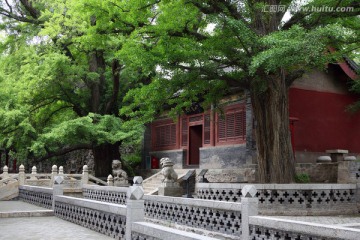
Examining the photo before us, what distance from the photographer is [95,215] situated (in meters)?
10.2

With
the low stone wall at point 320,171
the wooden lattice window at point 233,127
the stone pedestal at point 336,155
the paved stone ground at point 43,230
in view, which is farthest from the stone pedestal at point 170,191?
the stone pedestal at point 336,155

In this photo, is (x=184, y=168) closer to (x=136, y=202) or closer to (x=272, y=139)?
(x=272, y=139)

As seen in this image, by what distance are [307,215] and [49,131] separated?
45.6 ft

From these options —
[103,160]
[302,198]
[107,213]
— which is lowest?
[107,213]

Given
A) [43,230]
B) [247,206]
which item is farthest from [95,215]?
[247,206]

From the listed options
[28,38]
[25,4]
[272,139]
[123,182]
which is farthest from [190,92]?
[25,4]

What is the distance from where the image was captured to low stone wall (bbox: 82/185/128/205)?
17312mm

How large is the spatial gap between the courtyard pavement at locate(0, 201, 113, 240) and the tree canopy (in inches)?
216

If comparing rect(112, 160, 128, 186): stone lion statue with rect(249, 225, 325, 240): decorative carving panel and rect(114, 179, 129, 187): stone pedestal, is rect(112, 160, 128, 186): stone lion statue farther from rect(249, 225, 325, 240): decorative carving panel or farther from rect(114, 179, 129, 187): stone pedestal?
rect(249, 225, 325, 240): decorative carving panel

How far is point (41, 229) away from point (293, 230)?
586 centimetres

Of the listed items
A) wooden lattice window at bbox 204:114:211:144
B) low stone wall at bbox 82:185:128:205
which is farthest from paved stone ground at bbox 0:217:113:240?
wooden lattice window at bbox 204:114:211:144

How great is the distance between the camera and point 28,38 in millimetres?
24500

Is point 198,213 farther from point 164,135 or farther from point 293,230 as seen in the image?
point 164,135

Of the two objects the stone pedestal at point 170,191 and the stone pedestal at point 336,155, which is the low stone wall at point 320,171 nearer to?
the stone pedestal at point 336,155
